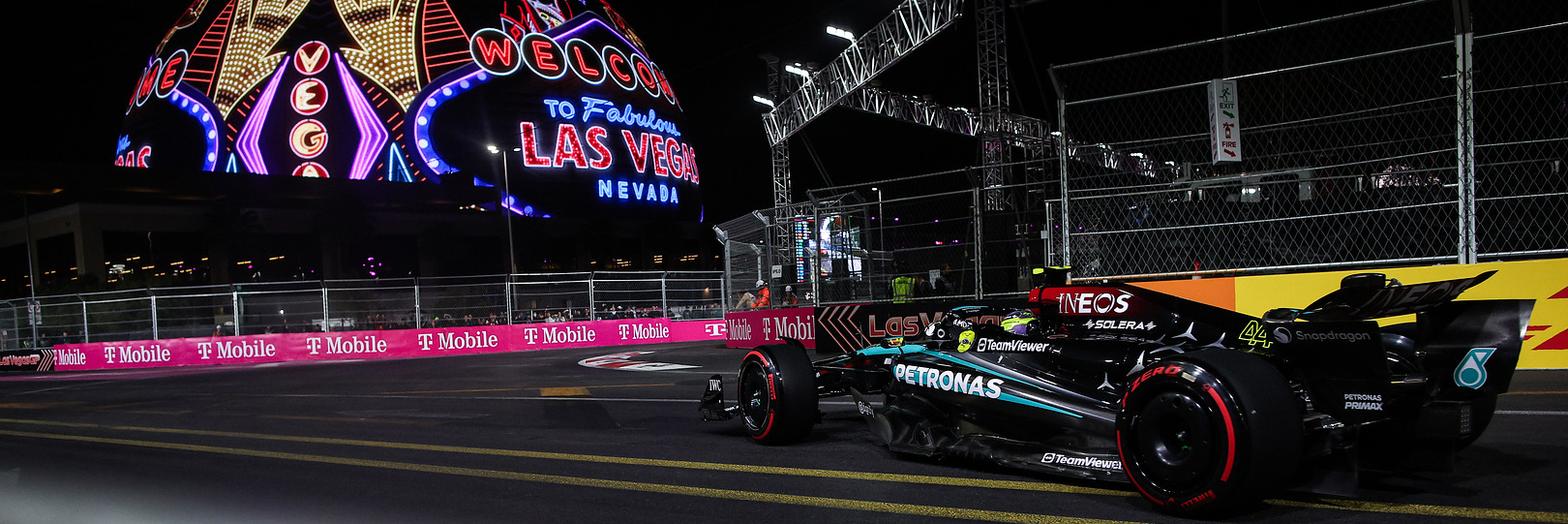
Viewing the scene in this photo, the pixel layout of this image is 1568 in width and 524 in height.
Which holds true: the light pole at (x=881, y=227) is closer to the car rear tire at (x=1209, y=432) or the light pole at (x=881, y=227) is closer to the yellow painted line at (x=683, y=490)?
the yellow painted line at (x=683, y=490)

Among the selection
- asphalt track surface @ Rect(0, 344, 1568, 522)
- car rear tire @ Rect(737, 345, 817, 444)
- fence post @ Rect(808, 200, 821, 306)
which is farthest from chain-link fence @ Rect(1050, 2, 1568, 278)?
car rear tire @ Rect(737, 345, 817, 444)

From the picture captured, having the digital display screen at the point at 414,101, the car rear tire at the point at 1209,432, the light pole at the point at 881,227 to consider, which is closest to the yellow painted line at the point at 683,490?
the car rear tire at the point at 1209,432

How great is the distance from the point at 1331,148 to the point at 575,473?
765 centimetres

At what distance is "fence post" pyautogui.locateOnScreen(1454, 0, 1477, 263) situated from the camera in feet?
28.3

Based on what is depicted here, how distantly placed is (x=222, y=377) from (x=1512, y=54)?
1866 cm

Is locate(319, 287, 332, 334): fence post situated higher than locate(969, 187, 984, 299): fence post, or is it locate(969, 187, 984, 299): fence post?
locate(969, 187, 984, 299): fence post

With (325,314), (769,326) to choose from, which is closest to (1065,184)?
(769,326)

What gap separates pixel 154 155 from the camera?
57.2 metres

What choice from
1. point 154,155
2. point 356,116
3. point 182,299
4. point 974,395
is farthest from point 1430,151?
point 154,155

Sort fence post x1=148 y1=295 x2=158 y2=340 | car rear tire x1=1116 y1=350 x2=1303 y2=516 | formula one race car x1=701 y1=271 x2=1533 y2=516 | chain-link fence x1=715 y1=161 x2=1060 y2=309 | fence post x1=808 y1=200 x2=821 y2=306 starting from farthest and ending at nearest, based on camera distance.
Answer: fence post x1=148 y1=295 x2=158 y2=340, fence post x1=808 y1=200 x2=821 y2=306, chain-link fence x1=715 y1=161 x2=1060 y2=309, formula one race car x1=701 y1=271 x2=1533 y2=516, car rear tire x1=1116 y1=350 x2=1303 y2=516

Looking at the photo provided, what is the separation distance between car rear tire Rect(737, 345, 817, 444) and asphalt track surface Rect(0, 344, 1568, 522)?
0.14m

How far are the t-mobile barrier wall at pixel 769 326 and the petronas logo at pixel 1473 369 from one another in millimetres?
9045

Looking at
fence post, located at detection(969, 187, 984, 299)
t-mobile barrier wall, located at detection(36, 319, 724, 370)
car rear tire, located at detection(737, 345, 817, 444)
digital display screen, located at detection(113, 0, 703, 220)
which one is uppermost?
digital display screen, located at detection(113, 0, 703, 220)

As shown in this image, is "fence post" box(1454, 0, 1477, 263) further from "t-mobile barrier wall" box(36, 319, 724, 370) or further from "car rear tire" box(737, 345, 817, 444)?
"t-mobile barrier wall" box(36, 319, 724, 370)
